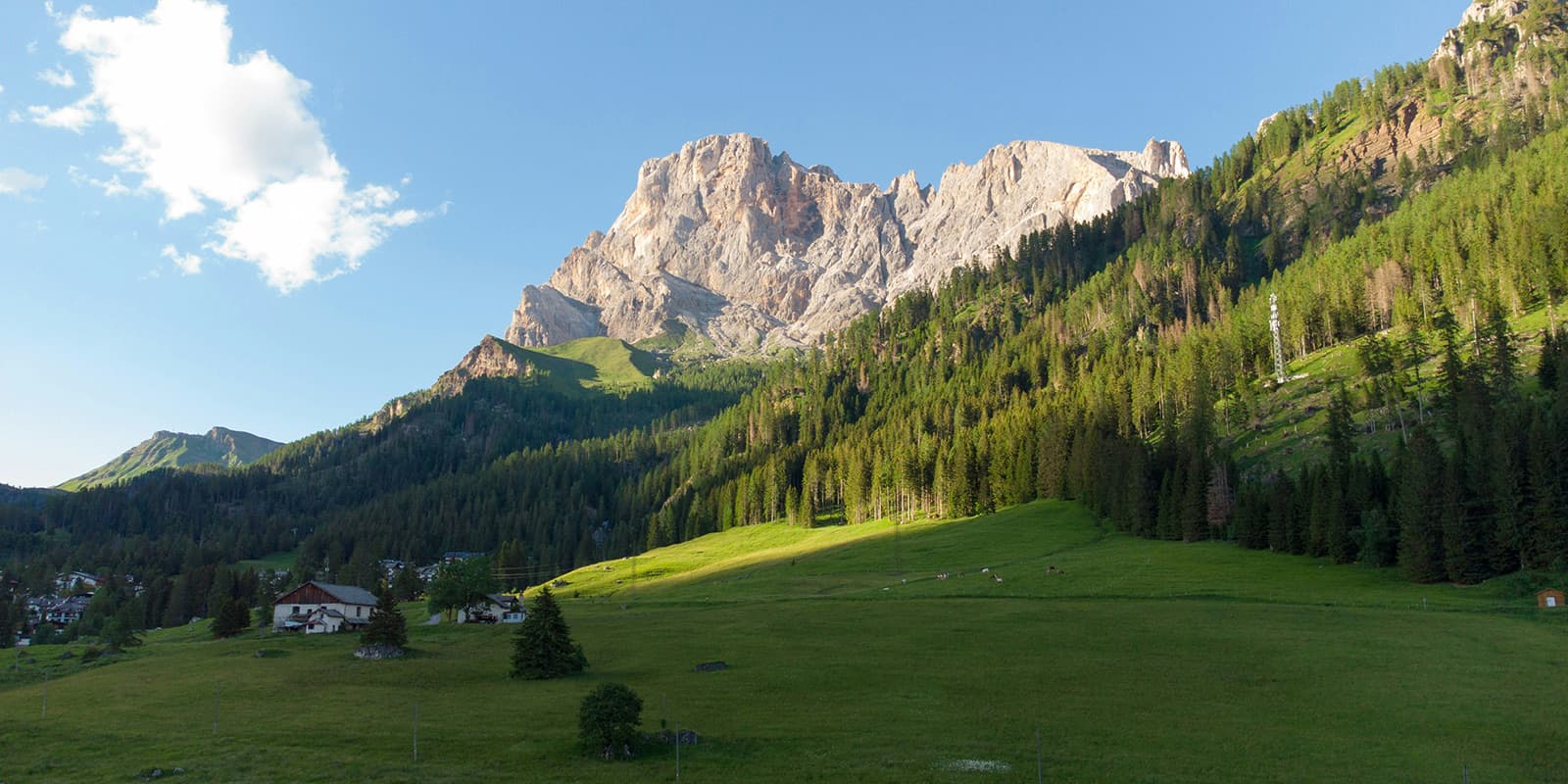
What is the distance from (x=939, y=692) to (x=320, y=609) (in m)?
87.5

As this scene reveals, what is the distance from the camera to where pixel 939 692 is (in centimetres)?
4434

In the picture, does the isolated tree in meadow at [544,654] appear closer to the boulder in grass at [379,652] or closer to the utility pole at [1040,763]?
the boulder in grass at [379,652]

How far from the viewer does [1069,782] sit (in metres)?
29.1

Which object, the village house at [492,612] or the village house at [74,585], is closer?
the village house at [492,612]

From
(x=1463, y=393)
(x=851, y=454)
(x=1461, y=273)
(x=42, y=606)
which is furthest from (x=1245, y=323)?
(x=42, y=606)

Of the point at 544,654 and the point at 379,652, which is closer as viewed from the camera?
the point at 544,654

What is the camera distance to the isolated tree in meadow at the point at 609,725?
3516 centimetres

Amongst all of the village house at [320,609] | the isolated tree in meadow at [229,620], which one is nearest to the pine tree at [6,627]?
the isolated tree in meadow at [229,620]

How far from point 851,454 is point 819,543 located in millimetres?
39041

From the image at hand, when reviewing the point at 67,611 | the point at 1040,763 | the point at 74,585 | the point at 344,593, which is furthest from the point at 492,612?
the point at 74,585

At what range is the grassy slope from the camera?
32.4 metres

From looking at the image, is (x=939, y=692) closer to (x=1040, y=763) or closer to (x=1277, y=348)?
(x=1040, y=763)

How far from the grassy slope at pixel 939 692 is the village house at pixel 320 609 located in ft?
46.3

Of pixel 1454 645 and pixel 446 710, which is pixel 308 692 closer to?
pixel 446 710
